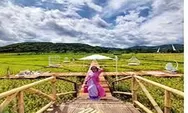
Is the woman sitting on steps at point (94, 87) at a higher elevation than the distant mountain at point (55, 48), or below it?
below

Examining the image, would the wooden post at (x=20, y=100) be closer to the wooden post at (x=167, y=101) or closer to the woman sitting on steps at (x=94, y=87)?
the wooden post at (x=167, y=101)

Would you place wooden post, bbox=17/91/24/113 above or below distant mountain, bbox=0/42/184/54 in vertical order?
below

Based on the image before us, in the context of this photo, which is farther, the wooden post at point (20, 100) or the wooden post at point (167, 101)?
the wooden post at point (167, 101)

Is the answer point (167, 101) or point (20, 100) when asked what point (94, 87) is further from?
point (20, 100)

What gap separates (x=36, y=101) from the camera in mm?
6383

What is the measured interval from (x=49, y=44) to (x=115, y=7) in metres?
37.8

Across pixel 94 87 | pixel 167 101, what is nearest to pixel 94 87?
pixel 94 87

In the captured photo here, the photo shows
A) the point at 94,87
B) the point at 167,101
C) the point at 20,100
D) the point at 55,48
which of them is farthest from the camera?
the point at 55,48

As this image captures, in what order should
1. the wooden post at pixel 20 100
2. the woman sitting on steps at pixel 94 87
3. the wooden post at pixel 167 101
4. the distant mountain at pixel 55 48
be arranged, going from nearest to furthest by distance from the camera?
the wooden post at pixel 20 100 → the wooden post at pixel 167 101 → the woman sitting on steps at pixel 94 87 → the distant mountain at pixel 55 48

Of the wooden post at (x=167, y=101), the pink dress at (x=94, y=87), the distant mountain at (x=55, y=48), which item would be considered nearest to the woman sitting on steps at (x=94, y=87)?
Result: the pink dress at (x=94, y=87)

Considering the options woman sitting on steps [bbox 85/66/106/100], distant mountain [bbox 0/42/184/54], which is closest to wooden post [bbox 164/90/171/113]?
woman sitting on steps [bbox 85/66/106/100]

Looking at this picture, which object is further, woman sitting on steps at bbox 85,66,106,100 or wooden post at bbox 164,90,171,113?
woman sitting on steps at bbox 85,66,106,100

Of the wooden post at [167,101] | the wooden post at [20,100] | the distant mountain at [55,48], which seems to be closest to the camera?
the wooden post at [20,100]

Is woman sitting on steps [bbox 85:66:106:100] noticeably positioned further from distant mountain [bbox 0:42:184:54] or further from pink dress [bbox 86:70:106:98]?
distant mountain [bbox 0:42:184:54]
